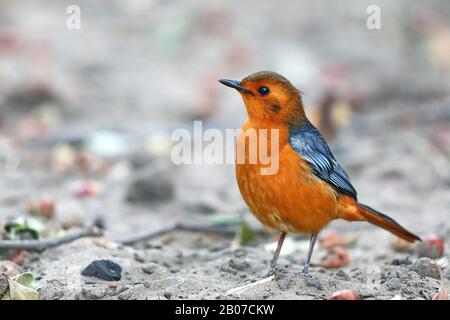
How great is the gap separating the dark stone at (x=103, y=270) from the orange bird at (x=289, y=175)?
0.96 meters

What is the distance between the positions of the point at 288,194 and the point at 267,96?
2.46 ft

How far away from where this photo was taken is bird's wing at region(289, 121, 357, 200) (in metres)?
5.20

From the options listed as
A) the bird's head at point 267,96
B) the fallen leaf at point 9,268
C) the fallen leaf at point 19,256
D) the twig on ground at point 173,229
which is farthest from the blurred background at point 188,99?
the bird's head at point 267,96

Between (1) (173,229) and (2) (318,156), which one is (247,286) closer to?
(2) (318,156)

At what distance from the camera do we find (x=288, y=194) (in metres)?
5.00

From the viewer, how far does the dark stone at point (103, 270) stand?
4.96 metres

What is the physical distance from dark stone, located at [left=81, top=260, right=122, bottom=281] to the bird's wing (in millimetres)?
1400

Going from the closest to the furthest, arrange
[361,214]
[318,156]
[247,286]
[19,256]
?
[247,286]
[318,156]
[19,256]
[361,214]

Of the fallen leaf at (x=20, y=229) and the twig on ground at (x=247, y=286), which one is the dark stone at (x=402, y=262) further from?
the fallen leaf at (x=20, y=229)

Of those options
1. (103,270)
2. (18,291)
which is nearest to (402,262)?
(103,270)

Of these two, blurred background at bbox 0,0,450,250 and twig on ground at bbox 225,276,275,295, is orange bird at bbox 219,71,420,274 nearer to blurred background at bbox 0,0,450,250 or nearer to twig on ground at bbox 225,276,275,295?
twig on ground at bbox 225,276,275,295

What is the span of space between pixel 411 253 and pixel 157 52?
6.17 metres

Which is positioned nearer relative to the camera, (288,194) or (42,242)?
(288,194)
